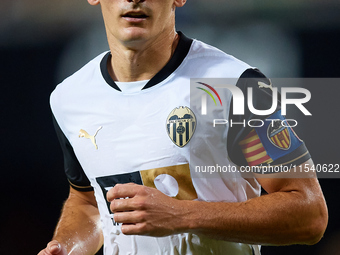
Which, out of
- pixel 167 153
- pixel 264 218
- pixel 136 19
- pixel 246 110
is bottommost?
pixel 264 218

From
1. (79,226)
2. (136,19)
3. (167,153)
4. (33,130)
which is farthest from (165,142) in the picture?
(33,130)

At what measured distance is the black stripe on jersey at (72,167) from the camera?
1412mm

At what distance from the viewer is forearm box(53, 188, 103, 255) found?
135 cm

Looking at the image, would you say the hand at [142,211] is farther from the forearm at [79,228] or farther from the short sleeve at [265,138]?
the forearm at [79,228]

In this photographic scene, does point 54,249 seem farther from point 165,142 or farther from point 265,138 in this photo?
point 265,138

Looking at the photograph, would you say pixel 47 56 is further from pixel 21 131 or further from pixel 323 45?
pixel 323 45

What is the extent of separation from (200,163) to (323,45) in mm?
1384

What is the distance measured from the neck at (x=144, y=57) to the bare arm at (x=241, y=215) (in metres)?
0.39

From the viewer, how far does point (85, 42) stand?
2258 mm

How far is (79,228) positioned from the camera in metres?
1.40

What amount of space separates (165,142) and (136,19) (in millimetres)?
330

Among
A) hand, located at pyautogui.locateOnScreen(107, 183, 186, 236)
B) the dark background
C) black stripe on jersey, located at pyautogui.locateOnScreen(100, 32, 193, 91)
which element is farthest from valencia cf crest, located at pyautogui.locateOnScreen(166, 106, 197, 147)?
the dark background

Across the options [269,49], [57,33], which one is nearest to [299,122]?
[269,49]

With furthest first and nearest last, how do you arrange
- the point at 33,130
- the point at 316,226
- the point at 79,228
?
1. the point at 33,130
2. the point at 79,228
3. the point at 316,226
